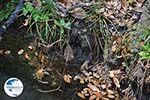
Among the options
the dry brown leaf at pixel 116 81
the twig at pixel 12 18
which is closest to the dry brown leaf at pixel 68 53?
the dry brown leaf at pixel 116 81

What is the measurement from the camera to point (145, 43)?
3100 millimetres

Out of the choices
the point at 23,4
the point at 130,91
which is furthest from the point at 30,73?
the point at 130,91

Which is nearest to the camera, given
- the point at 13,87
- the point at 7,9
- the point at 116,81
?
the point at 13,87

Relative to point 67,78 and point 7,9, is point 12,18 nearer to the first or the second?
point 7,9

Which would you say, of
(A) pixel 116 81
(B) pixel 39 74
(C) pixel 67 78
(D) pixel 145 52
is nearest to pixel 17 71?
(B) pixel 39 74

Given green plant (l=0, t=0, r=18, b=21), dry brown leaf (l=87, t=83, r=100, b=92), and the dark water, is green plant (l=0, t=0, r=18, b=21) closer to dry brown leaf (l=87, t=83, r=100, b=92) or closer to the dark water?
the dark water

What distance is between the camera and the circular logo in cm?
299

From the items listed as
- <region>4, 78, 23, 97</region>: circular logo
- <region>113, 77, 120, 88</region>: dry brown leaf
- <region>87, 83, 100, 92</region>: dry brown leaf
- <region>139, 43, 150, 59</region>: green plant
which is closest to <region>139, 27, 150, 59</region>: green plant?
<region>139, 43, 150, 59</region>: green plant

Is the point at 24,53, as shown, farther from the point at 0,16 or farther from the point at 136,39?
the point at 136,39

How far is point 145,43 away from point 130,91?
1.41ft

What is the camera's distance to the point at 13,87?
2996mm

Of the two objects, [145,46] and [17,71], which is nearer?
[145,46]

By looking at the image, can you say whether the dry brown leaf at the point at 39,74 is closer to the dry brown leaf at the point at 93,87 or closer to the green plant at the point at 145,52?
the dry brown leaf at the point at 93,87

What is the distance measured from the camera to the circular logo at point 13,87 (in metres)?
2.99
